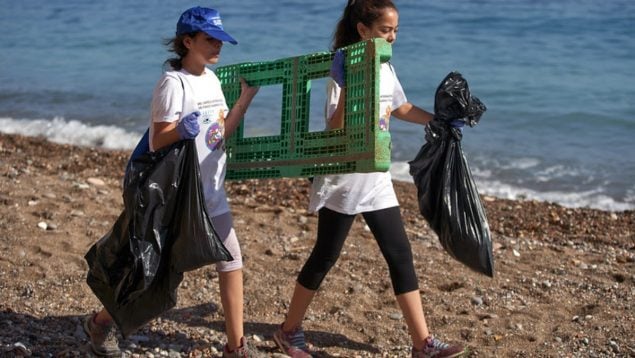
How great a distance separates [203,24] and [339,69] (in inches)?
24.8

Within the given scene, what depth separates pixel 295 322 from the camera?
197 inches

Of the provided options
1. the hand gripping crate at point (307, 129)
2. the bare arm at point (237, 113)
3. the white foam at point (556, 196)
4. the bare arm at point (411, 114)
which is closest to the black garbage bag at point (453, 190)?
the bare arm at point (411, 114)

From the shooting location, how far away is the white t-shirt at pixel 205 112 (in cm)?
425

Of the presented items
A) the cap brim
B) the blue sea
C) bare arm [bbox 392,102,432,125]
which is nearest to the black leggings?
bare arm [bbox 392,102,432,125]

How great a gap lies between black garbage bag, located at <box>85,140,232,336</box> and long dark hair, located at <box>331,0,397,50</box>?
1.00 m

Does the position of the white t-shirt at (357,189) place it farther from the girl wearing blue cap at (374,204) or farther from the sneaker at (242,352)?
the sneaker at (242,352)

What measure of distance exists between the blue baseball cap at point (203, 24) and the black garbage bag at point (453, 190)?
3.49 ft

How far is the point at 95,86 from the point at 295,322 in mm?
10519

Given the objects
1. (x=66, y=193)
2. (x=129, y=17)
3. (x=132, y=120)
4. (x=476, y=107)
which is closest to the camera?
(x=476, y=107)

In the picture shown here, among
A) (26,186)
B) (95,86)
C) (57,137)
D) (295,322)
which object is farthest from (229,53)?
(295,322)

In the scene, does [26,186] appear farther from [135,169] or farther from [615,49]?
[615,49]

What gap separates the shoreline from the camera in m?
5.21

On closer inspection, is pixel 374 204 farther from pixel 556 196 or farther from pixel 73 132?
pixel 73 132

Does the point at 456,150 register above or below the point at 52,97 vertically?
above
